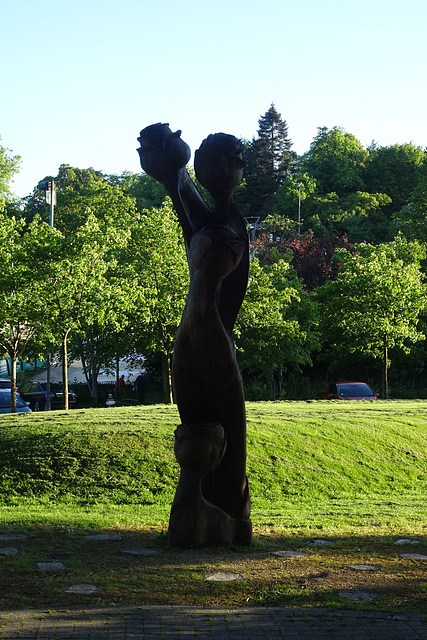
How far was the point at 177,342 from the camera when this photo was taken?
7707 mm

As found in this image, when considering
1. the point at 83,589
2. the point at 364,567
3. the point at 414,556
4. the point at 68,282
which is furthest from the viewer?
the point at 68,282

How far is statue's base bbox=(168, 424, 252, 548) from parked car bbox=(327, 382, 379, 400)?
20.9m

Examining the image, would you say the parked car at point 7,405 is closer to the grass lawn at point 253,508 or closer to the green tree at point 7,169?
the grass lawn at point 253,508

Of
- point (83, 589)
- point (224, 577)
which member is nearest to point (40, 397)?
point (224, 577)

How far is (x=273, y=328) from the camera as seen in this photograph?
102ft

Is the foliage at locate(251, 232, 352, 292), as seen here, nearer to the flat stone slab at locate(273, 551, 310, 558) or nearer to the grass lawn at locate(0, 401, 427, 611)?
the grass lawn at locate(0, 401, 427, 611)

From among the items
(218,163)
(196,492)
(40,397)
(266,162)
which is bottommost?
(196,492)

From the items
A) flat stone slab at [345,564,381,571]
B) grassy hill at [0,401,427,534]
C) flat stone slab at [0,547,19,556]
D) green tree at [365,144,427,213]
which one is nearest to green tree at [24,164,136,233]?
green tree at [365,144,427,213]

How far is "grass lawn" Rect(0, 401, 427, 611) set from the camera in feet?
20.0

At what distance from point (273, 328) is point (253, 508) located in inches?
773

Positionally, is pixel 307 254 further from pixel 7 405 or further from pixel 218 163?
pixel 218 163

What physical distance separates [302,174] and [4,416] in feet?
192

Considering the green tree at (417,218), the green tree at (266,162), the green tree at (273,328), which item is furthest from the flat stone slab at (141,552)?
the green tree at (266,162)

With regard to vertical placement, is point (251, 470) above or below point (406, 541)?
above
